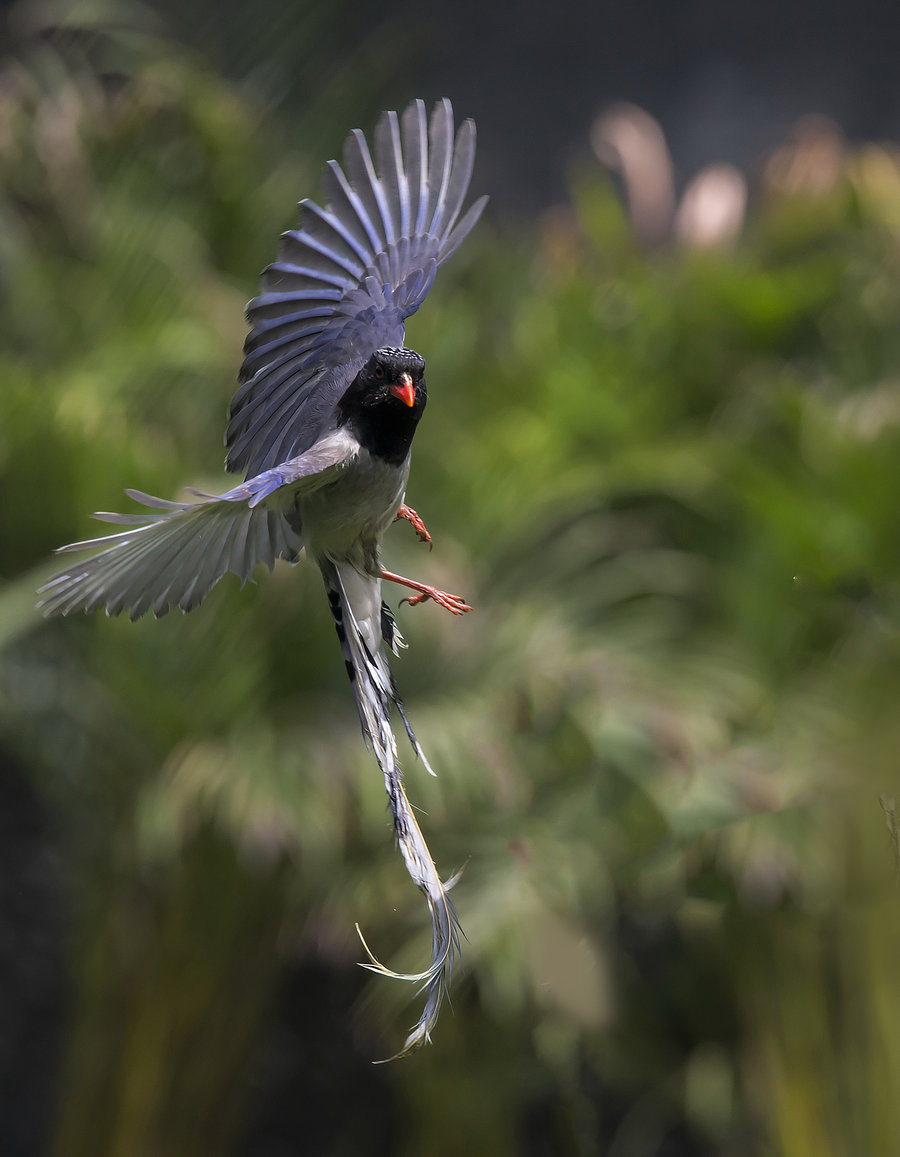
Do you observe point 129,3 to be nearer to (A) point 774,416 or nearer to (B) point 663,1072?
(A) point 774,416

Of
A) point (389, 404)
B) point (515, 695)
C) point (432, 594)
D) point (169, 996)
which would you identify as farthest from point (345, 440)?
point (169, 996)

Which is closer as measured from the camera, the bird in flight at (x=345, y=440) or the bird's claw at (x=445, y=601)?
the bird in flight at (x=345, y=440)

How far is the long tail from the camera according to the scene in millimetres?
816

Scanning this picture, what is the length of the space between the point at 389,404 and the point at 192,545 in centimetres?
16

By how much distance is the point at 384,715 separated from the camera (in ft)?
2.95

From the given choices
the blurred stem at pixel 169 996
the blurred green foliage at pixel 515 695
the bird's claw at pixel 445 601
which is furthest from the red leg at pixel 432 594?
the blurred stem at pixel 169 996

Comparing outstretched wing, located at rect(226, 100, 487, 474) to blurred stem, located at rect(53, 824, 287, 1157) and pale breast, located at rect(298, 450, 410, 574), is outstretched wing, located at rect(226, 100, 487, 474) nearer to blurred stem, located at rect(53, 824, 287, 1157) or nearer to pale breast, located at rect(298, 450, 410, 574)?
pale breast, located at rect(298, 450, 410, 574)

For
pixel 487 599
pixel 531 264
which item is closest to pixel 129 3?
pixel 531 264

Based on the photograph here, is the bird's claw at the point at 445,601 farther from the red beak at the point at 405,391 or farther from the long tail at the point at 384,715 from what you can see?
the red beak at the point at 405,391

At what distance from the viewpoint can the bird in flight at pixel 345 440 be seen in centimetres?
81

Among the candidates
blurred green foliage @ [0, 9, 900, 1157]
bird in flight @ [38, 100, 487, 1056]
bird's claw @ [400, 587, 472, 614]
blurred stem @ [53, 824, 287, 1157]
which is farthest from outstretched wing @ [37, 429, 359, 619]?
blurred stem @ [53, 824, 287, 1157]

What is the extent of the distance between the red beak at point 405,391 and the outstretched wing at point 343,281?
101 millimetres

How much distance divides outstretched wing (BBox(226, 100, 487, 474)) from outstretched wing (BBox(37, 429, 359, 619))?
0.08m

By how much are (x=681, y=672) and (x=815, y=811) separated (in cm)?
60
